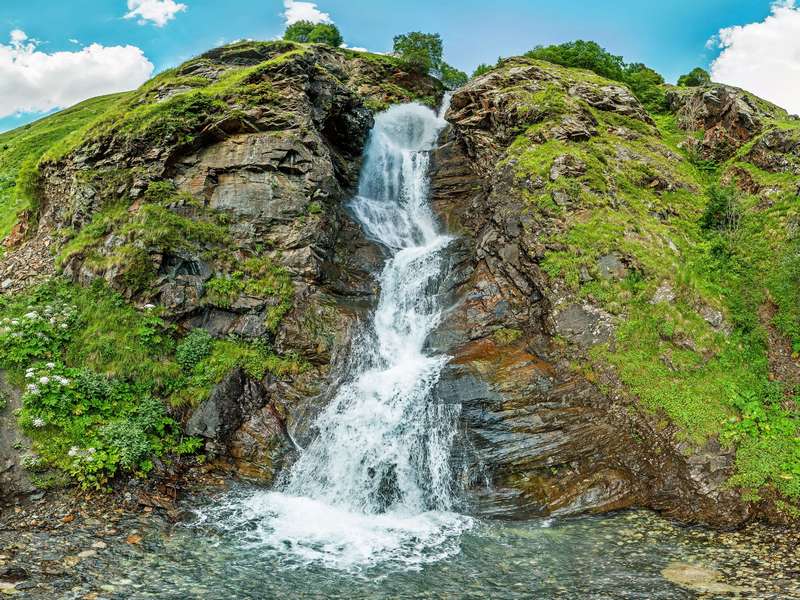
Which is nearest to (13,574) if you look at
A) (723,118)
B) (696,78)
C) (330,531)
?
(330,531)

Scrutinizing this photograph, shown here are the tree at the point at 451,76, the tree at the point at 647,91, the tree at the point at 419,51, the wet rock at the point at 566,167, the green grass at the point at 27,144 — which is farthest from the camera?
the tree at the point at 451,76

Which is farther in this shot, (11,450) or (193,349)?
(193,349)

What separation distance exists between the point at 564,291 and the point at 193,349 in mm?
13075

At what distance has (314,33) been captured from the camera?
51250mm

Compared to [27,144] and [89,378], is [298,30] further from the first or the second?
[89,378]

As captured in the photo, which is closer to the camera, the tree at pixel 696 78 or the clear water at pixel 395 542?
the clear water at pixel 395 542

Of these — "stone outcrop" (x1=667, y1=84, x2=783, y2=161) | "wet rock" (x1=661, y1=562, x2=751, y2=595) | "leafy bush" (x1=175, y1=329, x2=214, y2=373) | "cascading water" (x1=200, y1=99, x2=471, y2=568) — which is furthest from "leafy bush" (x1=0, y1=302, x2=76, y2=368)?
"stone outcrop" (x1=667, y1=84, x2=783, y2=161)

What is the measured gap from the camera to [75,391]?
43.1 feet

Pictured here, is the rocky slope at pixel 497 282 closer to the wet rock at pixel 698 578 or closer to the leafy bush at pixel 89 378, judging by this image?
the leafy bush at pixel 89 378

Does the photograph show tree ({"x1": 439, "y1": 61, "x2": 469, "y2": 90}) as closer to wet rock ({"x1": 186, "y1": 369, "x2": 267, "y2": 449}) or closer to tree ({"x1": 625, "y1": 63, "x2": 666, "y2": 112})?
tree ({"x1": 625, "y1": 63, "x2": 666, "y2": 112})

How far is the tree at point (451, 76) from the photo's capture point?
48844 millimetres

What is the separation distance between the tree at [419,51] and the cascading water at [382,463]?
26884 millimetres

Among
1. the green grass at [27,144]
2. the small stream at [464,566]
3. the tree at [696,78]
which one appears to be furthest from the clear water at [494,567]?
the tree at [696,78]

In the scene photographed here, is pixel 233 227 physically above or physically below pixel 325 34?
below
